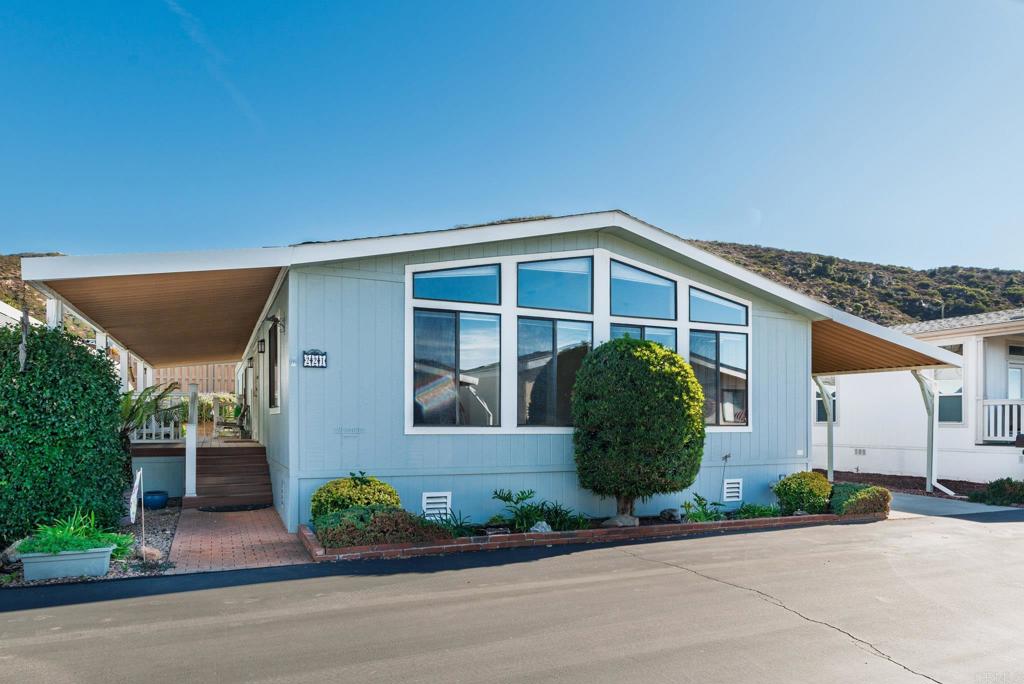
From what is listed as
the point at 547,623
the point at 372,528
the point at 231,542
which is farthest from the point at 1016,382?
the point at 231,542

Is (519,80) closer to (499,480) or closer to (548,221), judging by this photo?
(548,221)

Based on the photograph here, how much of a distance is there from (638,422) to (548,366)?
5.43 feet

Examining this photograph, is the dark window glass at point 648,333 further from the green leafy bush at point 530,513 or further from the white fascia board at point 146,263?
the white fascia board at point 146,263

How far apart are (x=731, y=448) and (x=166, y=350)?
13186 millimetres

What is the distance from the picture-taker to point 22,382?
6922 mm

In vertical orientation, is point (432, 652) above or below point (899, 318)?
below

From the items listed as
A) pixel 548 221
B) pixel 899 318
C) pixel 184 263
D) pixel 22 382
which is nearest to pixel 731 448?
pixel 548 221

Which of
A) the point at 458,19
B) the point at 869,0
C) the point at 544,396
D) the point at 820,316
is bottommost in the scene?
the point at 544,396

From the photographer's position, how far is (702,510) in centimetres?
1039

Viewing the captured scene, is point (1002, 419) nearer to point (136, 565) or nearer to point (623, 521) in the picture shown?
point (623, 521)

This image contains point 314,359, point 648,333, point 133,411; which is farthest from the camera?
point 648,333

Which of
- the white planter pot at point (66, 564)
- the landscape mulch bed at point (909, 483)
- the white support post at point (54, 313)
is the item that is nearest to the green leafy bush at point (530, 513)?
the white planter pot at point (66, 564)

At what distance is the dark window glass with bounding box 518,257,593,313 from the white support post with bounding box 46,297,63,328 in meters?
5.71

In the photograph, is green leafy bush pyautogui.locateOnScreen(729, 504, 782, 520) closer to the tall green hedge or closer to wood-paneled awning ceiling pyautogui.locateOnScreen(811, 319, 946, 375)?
wood-paneled awning ceiling pyautogui.locateOnScreen(811, 319, 946, 375)
